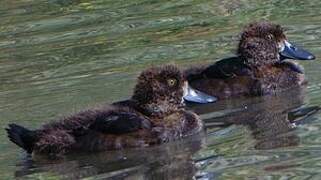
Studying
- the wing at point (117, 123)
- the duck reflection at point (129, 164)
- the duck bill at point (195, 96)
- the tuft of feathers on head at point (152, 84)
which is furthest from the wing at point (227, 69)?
the wing at point (117, 123)

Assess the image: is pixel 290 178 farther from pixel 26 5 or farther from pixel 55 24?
pixel 26 5

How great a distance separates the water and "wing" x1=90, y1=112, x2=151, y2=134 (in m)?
0.17

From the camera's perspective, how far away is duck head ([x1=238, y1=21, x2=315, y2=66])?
991cm

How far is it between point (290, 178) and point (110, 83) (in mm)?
3879

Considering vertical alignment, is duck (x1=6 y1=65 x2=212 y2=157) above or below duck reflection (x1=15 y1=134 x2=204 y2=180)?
above

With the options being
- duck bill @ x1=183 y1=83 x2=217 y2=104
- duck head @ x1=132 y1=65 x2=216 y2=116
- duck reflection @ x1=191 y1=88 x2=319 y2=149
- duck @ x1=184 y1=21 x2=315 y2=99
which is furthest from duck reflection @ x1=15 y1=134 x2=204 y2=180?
duck @ x1=184 y1=21 x2=315 y2=99

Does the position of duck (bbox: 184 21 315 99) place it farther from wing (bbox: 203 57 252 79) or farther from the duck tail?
the duck tail

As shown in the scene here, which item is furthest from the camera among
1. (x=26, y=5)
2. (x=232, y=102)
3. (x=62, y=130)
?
(x=26, y=5)

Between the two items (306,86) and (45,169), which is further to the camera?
(306,86)

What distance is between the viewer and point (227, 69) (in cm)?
979

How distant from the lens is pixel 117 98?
9.82 m

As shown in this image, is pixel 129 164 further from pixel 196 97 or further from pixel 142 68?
pixel 142 68

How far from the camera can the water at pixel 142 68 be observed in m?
7.50

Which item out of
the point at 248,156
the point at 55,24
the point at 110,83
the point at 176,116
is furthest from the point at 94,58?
the point at 248,156
